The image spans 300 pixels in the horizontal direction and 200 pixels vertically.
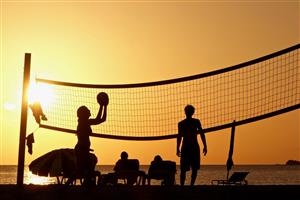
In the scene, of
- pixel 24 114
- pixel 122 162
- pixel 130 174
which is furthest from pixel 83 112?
pixel 122 162

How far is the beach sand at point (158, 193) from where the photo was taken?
876 cm

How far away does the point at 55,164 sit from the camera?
15.0m

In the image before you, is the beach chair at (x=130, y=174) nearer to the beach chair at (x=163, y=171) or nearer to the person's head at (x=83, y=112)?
the beach chair at (x=163, y=171)

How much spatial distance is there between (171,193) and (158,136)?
3278 millimetres

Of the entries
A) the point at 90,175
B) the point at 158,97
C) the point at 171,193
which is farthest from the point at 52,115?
the point at 171,193

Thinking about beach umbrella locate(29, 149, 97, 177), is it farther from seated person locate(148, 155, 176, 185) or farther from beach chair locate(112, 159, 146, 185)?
seated person locate(148, 155, 176, 185)

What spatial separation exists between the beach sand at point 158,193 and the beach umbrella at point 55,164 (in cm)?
508

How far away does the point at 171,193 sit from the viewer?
29.2 feet

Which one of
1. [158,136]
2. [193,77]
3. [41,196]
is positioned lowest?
[41,196]

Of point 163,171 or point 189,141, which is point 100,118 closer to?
point 189,141

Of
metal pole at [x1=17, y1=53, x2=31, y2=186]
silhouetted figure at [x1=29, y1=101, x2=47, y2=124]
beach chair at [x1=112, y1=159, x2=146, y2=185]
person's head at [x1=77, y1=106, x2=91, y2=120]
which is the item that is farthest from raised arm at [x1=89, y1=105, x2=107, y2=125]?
beach chair at [x1=112, y1=159, x2=146, y2=185]

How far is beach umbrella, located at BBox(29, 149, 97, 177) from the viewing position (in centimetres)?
1490

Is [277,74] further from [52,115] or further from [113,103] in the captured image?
[52,115]

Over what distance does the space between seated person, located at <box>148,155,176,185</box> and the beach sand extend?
4.86 meters
